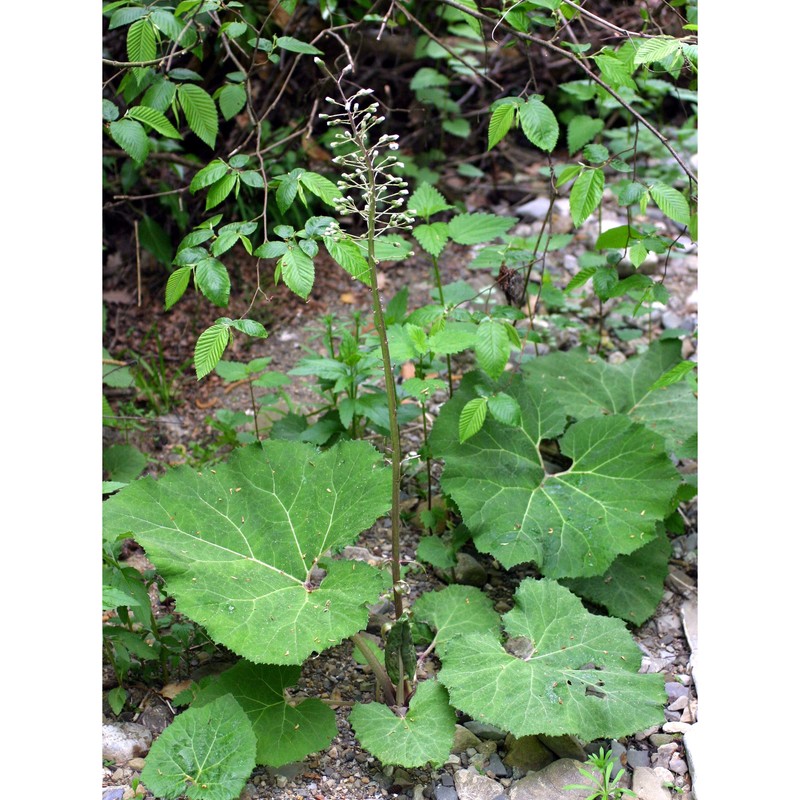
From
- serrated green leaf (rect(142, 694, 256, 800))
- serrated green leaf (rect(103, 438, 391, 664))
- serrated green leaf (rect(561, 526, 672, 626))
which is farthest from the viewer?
serrated green leaf (rect(561, 526, 672, 626))

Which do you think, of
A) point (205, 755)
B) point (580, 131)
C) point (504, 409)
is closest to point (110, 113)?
point (504, 409)

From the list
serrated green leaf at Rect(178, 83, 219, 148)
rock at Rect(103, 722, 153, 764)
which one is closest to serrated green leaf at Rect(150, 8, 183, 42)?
serrated green leaf at Rect(178, 83, 219, 148)

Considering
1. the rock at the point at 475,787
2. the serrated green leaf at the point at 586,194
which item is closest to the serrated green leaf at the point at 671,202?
the serrated green leaf at the point at 586,194

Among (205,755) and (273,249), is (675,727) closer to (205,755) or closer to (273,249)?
(205,755)

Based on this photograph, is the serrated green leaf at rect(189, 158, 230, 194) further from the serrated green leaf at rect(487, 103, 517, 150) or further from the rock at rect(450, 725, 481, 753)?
the rock at rect(450, 725, 481, 753)

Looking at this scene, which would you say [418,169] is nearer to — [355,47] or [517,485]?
[355,47]

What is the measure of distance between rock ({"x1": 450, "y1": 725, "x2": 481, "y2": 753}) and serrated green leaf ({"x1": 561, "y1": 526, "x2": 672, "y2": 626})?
1.63 ft

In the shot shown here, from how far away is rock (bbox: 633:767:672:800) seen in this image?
5.80 feet

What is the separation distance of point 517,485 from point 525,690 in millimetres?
594

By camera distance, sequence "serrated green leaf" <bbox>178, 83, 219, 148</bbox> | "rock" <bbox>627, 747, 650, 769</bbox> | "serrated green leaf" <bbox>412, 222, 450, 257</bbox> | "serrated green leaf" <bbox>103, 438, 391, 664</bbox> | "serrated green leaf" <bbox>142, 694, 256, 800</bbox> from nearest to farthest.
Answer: "serrated green leaf" <bbox>142, 694, 256, 800</bbox>
"serrated green leaf" <bbox>103, 438, 391, 664</bbox>
"rock" <bbox>627, 747, 650, 769</bbox>
"serrated green leaf" <bbox>178, 83, 219, 148</bbox>
"serrated green leaf" <bbox>412, 222, 450, 257</bbox>

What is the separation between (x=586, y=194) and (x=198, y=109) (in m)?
0.89

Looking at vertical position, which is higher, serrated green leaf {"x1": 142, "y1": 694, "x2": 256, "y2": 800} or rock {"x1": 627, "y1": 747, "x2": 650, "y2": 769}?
serrated green leaf {"x1": 142, "y1": 694, "x2": 256, "y2": 800}

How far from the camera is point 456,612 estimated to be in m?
2.07

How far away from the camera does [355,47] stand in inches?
138
